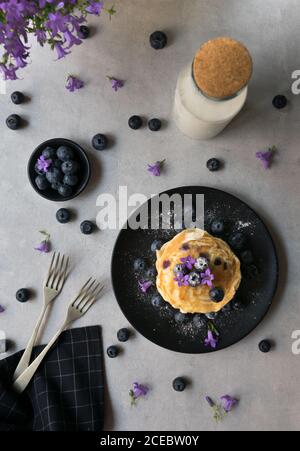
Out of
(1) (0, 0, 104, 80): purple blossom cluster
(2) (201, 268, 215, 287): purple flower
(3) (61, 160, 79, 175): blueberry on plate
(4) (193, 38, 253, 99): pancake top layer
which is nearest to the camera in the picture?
(1) (0, 0, 104, 80): purple blossom cluster

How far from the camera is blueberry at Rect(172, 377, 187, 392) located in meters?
1.58

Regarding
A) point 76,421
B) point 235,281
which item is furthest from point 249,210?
point 76,421

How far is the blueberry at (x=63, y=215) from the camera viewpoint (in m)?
1.57

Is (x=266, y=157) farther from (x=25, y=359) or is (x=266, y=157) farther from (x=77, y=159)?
(x=25, y=359)

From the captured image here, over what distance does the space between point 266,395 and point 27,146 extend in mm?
1051

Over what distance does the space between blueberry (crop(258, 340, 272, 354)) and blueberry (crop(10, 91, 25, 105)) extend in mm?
1025

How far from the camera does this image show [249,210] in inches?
61.9

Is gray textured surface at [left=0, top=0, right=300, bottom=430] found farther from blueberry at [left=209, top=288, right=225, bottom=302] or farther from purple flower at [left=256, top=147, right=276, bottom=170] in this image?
blueberry at [left=209, top=288, right=225, bottom=302]

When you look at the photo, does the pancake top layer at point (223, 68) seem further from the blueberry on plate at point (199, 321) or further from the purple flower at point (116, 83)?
the blueberry on plate at point (199, 321)

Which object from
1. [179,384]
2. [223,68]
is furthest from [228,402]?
[223,68]

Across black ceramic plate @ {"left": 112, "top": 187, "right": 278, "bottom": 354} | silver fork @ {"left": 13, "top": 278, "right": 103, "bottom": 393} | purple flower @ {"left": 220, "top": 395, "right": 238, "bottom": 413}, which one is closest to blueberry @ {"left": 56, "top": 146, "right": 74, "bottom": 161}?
black ceramic plate @ {"left": 112, "top": 187, "right": 278, "bottom": 354}

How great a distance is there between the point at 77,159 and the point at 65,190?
0.34 feet

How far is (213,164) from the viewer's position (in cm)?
158
